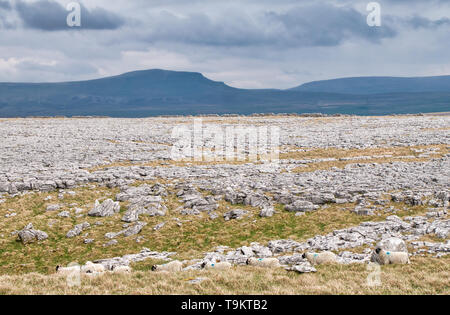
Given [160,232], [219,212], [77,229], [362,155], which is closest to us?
[160,232]

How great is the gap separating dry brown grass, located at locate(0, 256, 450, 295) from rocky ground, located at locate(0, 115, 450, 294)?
1.01 feet

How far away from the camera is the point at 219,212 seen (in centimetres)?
2642

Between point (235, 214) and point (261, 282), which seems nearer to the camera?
point (261, 282)

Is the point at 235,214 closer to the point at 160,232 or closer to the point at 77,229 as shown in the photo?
the point at 160,232

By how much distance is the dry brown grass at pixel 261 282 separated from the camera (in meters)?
12.6

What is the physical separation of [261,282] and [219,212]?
13.0 m

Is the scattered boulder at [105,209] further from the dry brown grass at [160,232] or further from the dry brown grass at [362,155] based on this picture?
the dry brown grass at [362,155]

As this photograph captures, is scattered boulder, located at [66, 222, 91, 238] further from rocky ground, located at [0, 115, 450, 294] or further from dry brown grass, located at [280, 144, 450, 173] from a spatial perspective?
dry brown grass, located at [280, 144, 450, 173]

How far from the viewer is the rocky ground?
19125 mm

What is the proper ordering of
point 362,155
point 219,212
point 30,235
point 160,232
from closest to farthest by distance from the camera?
point 30,235 → point 160,232 → point 219,212 → point 362,155

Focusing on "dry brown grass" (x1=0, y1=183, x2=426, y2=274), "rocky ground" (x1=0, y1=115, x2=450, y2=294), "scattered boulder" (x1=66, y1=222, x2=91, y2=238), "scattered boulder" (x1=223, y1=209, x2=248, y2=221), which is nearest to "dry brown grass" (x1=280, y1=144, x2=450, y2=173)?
"rocky ground" (x1=0, y1=115, x2=450, y2=294)

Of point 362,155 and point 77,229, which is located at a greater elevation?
point 362,155

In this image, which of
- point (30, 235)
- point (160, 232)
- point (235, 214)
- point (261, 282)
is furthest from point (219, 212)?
point (261, 282)

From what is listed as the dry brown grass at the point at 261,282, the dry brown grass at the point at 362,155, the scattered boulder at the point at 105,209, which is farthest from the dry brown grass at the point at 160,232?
the dry brown grass at the point at 362,155
